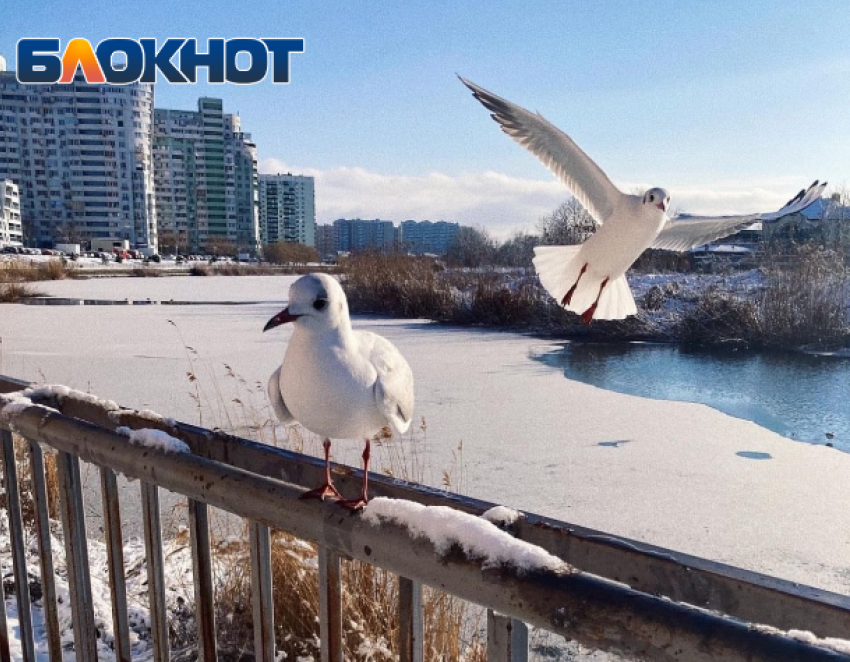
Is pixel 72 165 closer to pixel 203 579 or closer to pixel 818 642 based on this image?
pixel 203 579

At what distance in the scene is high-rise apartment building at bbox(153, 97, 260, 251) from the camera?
2672 inches

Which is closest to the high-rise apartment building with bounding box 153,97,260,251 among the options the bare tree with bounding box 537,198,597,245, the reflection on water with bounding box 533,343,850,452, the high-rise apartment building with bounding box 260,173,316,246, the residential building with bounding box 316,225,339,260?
the high-rise apartment building with bounding box 260,173,316,246

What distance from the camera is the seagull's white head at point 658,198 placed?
154 centimetres

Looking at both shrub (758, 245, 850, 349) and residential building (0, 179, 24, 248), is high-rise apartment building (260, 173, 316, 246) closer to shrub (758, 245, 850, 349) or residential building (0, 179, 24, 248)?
residential building (0, 179, 24, 248)

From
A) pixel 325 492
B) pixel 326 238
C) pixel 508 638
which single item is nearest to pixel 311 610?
pixel 325 492

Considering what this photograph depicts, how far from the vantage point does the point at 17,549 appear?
139 centimetres

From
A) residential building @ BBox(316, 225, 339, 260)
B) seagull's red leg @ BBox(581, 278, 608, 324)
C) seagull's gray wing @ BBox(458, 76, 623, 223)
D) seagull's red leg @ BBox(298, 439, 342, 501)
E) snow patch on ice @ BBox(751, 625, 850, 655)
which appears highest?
residential building @ BBox(316, 225, 339, 260)

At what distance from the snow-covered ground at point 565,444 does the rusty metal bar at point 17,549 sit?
5.99 feet

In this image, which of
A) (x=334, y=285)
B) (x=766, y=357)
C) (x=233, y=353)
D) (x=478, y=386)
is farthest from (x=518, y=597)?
(x=766, y=357)

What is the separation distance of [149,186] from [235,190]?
870 centimetres

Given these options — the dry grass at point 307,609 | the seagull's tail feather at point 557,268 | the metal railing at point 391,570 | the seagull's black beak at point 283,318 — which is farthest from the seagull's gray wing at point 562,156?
the dry grass at point 307,609

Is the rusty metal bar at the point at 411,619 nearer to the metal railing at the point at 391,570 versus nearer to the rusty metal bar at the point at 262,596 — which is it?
the metal railing at the point at 391,570

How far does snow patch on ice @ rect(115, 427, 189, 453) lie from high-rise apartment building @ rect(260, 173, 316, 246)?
69339 mm

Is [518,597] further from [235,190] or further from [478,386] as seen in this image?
[235,190]
